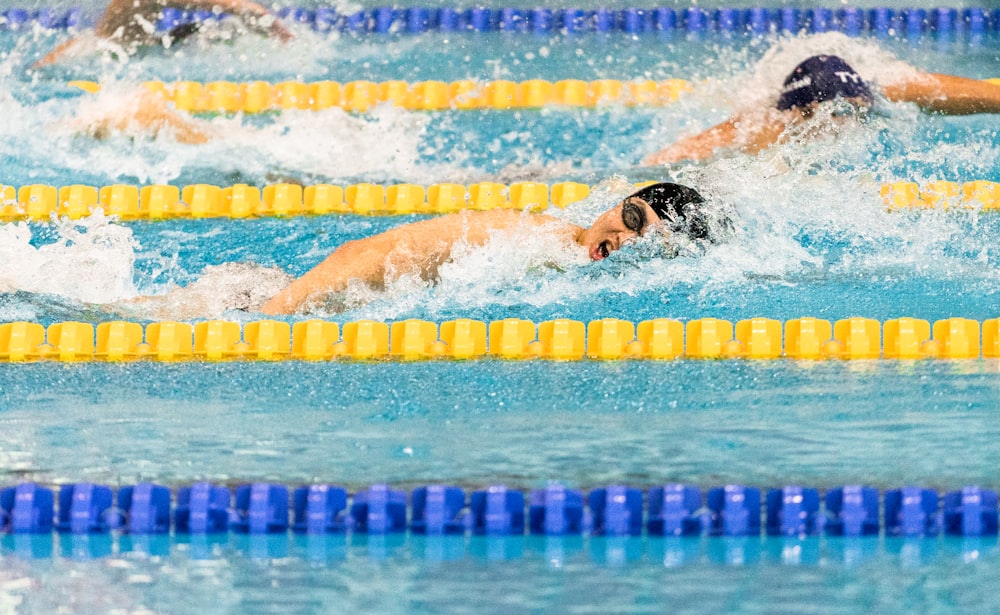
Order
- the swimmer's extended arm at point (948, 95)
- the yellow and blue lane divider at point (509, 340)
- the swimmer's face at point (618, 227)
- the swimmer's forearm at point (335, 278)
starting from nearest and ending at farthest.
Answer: the yellow and blue lane divider at point (509, 340) < the swimmer's face at point (618, 227) < the swimmer's forearm at point (335, 278) < the swimmer's extended arm at point (948, 95)

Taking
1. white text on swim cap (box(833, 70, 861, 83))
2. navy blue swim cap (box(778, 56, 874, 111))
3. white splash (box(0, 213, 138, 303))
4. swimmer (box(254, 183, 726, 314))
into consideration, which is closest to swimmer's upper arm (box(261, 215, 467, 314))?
swimmer (box(254, 183, 726, 314))

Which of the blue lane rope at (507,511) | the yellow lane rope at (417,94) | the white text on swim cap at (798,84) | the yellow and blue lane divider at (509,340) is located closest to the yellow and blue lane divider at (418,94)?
the yellow lane rope at (417,94)

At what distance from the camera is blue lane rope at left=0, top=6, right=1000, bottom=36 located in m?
7.94

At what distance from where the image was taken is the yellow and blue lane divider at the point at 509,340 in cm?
439

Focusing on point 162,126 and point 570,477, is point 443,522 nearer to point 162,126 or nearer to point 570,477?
point 570,477

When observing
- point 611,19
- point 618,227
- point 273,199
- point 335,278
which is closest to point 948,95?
point 611,19

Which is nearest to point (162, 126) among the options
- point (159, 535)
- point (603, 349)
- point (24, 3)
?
point (24, 3)

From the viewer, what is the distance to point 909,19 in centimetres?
802

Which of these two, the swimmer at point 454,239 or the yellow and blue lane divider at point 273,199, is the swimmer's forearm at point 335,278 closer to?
the swimmer at point 454,239

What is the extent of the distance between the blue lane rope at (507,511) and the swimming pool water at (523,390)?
43 mm

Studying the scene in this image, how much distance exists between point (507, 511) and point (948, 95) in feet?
12.8

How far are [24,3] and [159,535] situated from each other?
5.78m

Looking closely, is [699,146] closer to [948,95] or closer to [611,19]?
[948,95]

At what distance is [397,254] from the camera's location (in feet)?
15.4
